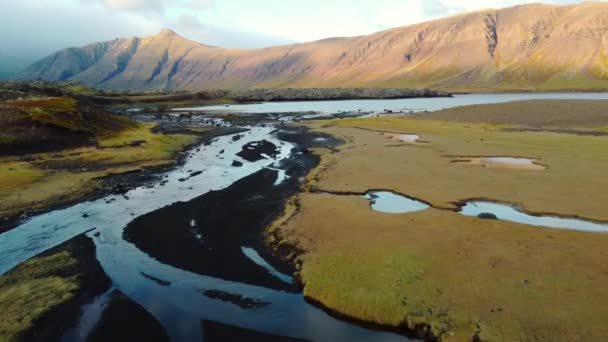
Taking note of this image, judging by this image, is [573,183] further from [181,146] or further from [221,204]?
[181,146]

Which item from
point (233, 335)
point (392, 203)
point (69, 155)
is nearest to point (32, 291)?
point (233, 335)

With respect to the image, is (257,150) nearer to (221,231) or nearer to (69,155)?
(69,155)

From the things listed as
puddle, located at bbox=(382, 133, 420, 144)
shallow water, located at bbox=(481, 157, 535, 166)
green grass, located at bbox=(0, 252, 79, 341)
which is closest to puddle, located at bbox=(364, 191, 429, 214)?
shallow water, located at bbox=(481, 157, 535, 166)

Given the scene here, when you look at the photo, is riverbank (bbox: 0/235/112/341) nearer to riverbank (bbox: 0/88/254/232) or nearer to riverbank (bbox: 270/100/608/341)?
riverbank (bbox: 0/88/254/232)

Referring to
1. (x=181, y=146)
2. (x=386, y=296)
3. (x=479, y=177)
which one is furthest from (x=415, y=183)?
(x=181, y=146)

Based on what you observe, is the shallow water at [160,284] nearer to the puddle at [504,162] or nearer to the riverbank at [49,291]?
the riverbank at [49,291]
